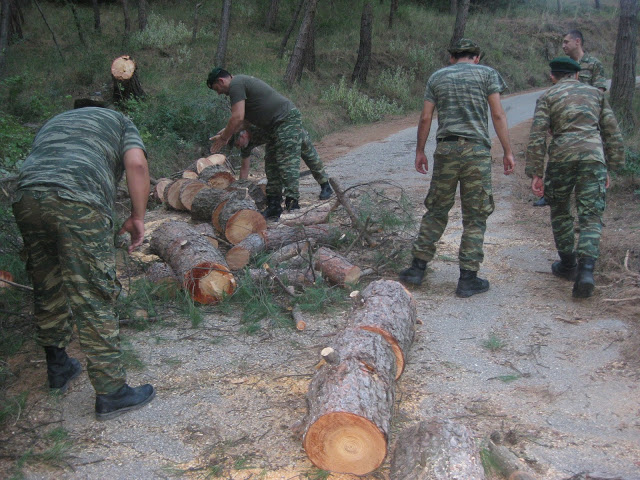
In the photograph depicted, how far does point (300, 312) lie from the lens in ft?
14.9

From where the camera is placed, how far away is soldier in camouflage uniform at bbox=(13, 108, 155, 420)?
3006 mm

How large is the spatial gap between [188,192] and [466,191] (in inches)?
155

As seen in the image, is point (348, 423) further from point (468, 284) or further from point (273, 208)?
point (273, 208)

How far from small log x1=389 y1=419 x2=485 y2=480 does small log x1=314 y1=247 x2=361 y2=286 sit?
7.49 feet

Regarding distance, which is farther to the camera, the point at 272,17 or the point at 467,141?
the point at 272,17

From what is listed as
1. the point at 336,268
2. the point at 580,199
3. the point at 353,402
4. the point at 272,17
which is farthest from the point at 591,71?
the point at 272,17

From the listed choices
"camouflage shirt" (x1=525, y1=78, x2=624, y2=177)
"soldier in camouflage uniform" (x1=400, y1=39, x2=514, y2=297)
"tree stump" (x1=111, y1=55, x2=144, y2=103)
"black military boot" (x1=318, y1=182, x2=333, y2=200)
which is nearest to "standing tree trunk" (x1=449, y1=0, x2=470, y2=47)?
"tree stump" (x1=111, y1=55, x2=144, y2=103)

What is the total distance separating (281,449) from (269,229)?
3.18 meters

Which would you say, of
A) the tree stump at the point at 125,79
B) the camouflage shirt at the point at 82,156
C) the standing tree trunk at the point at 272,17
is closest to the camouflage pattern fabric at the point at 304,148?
the camouflage shirt at the point at 82,156

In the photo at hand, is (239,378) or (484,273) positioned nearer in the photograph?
(239,378)

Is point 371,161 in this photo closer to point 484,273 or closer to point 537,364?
point 484,273

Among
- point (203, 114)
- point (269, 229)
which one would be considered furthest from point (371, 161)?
point (269, 229)

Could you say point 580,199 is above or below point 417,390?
above

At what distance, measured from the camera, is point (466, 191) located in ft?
15.9
